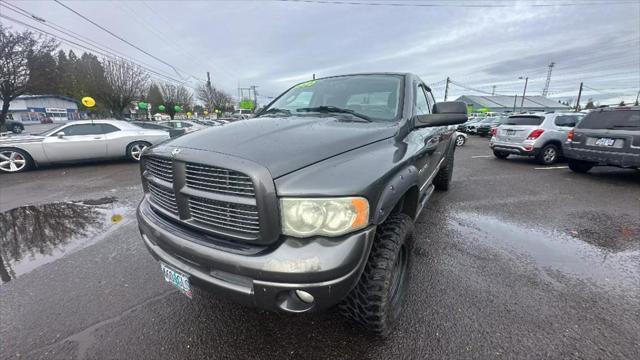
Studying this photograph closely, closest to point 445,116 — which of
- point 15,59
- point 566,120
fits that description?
point 566,120

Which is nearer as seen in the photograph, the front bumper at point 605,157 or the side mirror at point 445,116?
the side mirror at point 445,116

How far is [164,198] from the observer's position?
1.88m

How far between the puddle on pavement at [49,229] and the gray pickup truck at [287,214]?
2.00m

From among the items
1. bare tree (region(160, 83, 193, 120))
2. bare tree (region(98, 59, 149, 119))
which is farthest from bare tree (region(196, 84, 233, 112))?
bare tree (region(98, 59, 149, 119))

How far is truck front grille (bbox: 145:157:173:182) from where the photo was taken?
1.75 m

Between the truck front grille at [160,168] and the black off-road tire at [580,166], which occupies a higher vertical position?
the truck front grille at [160,168]

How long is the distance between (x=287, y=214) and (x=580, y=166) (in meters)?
9.00

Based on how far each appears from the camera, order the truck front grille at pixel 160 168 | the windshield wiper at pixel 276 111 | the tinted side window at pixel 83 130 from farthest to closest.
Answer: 1. the tinted side window at pixel 83 130
2. the windshield wiper at pixel 276 111
3. the truck front grille at pixel 160 168

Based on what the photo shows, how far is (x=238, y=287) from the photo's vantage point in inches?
56.3

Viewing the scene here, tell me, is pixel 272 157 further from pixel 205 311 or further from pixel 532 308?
pixel 532 308

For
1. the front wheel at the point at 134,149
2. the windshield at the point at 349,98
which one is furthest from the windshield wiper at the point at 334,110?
the front wheel at the point at 134,149

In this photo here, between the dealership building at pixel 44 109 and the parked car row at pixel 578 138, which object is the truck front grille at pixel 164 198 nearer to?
the parked car row at pixel 578 138

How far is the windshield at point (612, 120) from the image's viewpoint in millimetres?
5617

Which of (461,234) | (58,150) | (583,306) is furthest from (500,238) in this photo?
(58,150)
